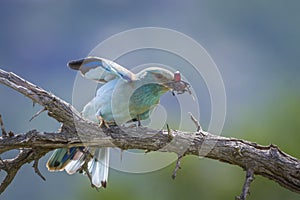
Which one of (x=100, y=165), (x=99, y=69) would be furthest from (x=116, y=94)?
(x=100, y=165)

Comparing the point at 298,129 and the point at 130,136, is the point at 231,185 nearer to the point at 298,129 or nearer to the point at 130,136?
the point at 298,129

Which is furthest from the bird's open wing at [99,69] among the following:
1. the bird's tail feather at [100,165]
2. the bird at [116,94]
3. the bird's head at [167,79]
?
the bird's tail feather at [100,165]

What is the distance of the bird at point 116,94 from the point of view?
3518mm

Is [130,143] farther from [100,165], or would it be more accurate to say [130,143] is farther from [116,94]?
[100,165]

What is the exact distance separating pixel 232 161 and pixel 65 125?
2.50 feet

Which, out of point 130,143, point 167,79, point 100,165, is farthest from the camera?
point 100,165

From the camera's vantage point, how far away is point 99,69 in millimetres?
3592

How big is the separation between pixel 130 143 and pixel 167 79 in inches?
20.4

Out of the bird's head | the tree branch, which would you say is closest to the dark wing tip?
the bird's head

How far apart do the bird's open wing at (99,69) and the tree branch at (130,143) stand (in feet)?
1.57

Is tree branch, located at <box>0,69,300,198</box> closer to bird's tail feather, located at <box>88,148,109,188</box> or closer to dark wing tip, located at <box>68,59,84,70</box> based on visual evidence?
dark wing tip, located at <box>68,59,84,70</box>

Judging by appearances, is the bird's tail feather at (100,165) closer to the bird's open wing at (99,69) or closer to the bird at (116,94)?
the bird at (116,94)

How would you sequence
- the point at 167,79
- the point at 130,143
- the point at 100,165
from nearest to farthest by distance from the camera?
the point at 130,143 < the point at 167,79 < the point at 100,165

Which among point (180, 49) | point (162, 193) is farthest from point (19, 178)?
point (180, 49)
